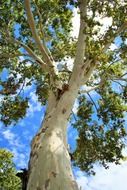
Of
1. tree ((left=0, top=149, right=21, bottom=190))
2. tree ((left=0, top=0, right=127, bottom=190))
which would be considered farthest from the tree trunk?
tree ((left=0, top=149, right=21, bottom=190))

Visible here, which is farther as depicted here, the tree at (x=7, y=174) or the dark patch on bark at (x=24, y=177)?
the tree at (x=7, y=174)

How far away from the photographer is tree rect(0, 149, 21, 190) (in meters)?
23.5

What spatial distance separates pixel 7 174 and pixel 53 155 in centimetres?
1645

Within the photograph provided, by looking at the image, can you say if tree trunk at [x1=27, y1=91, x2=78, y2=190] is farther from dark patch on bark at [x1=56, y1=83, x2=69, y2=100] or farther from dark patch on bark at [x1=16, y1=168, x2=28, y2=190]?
dark patch on bark at [x1=56, y1=83, x2=69, y2=100]

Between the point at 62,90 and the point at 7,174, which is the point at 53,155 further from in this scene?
the point at 7,174

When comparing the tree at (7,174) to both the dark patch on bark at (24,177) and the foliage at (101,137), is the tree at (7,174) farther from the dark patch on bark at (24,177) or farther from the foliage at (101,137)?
the dark patch on bark at (24,177)

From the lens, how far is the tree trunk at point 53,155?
738 cm

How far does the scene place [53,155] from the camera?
8281mm

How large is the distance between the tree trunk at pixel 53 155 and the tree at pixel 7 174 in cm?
1369

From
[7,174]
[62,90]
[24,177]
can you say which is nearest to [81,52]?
[62,90]

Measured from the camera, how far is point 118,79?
626 inches

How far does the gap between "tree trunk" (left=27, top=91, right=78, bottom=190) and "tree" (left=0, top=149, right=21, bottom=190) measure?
539 inches

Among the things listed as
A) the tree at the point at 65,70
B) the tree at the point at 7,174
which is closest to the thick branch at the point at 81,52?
the tree at the point at 65,70

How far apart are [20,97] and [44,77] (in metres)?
1.41
